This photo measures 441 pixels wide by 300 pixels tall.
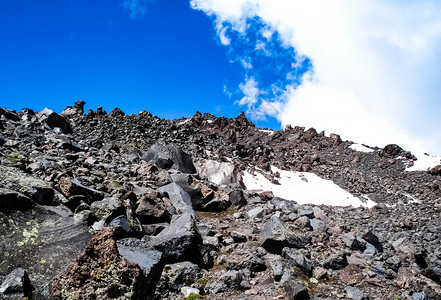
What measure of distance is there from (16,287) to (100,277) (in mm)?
1985

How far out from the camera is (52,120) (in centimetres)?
2889

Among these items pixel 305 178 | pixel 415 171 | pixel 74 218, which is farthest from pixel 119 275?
pixel 415 171

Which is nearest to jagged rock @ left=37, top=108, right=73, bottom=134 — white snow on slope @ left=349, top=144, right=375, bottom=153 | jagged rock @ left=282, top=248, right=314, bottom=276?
jagged rock @ left=282, top=248, right=314, bottom=276

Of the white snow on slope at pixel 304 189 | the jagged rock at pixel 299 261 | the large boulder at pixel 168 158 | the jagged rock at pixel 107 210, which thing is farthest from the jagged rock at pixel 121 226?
the white snow on slope at pixel 304 189

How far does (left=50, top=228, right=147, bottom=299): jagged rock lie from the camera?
4.46m

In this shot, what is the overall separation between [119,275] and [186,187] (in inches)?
509

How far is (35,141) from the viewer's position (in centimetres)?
1994

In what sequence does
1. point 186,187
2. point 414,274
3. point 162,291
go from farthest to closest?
point 186,187
point 414,274
point 162,291

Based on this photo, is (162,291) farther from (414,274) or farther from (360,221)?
(360,221)

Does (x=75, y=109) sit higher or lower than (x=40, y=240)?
higher

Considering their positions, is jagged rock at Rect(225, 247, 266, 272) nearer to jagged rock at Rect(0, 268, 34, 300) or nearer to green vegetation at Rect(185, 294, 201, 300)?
green vegetation at Rect(185, 294, 201, 300)

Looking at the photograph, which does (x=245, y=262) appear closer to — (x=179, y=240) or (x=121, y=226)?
(x=179, y=240)

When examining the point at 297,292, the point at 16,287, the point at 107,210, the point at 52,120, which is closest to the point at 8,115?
the point at 52,120

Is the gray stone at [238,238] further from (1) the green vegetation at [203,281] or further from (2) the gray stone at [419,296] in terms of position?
(2) the gray stone at [419,296]
